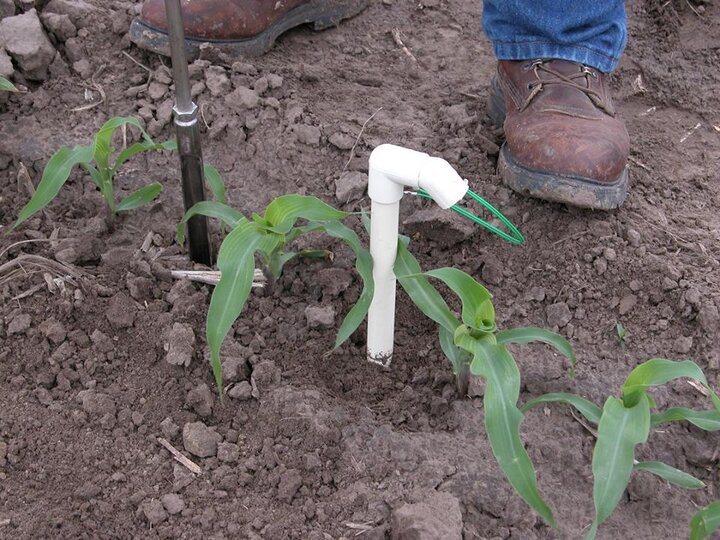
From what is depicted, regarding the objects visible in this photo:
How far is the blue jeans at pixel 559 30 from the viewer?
6.43 feet

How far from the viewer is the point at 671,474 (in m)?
1.34

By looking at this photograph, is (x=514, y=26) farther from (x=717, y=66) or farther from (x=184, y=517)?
(x=184, y=517)

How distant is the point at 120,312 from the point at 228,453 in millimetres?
377

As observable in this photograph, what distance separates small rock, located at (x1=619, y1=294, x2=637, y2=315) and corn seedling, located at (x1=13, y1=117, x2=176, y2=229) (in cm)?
96

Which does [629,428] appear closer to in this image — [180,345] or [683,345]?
[683,345]

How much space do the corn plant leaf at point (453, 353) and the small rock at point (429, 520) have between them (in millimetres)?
237

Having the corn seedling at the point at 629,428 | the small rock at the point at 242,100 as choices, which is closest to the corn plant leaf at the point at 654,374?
the corn seedling at the point at 629,428

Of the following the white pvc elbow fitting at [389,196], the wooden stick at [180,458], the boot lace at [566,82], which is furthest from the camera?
the boot lace at [566,82]

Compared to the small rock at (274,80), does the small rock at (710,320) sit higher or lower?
lower

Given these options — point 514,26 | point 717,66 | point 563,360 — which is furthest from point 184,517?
point 717,66

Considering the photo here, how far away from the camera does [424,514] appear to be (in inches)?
50.8

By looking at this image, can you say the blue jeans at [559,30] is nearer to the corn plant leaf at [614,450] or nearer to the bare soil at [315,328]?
the bare soil at [315,328]

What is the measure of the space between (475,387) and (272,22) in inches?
49.4

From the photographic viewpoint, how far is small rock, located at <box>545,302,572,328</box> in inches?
66.4
